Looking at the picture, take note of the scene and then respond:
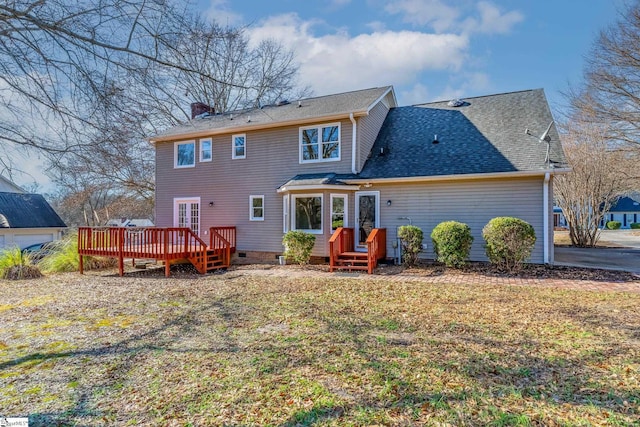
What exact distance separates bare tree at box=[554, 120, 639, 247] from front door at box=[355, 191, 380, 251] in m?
10.7

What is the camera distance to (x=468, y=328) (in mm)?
5125

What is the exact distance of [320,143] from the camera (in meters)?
12.5

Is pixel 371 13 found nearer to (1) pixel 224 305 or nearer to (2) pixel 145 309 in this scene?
(1) pixel 224 305

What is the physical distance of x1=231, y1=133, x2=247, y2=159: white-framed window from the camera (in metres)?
13.7

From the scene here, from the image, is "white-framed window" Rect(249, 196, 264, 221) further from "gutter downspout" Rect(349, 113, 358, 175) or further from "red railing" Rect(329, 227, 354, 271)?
"gutter downspout" Rect(349, 113, 358, 175)

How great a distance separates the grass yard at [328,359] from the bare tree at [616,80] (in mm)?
12860

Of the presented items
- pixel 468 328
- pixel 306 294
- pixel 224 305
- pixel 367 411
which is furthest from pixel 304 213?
pixel 367 411

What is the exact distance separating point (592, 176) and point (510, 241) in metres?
11.1

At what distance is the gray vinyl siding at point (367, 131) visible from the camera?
12.0m

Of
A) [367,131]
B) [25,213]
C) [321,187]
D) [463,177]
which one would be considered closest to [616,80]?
[463,177]

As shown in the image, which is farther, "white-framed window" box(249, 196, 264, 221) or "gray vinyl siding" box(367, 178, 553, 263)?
"white-framed window" box(249, 196, 264, 221)

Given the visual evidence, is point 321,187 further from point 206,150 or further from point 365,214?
point 206,150

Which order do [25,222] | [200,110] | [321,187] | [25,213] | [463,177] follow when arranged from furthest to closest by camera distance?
[25,213], [25,222], [200,110], [321,187], [463,177]

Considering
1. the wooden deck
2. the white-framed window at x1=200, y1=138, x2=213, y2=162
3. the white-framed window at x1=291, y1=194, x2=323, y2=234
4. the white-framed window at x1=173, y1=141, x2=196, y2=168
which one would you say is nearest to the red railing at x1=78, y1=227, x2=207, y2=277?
the wooden deck
